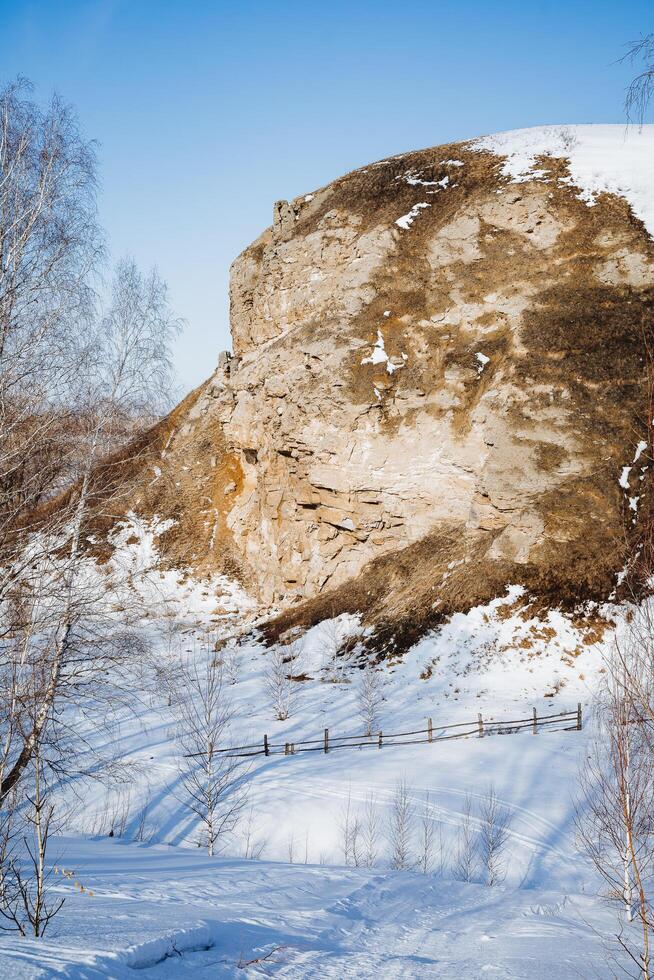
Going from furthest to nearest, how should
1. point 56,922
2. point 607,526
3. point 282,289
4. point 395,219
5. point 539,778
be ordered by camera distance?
point 282,289
point 395,219
point 607,526
point 539,778
point 56,922

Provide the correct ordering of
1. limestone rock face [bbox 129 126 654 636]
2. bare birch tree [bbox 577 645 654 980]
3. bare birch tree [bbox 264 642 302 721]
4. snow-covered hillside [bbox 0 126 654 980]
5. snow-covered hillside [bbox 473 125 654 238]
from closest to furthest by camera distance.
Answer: snow-covered hillside [bbox 0 126 654 980], bare birch tree [bbox 577 645 654 980], bare birch tree [bbox 264 642 302 721], limestone rock face [bbox 129 126 654 636], snow-covered hillside [bbox 473 125 654 238]

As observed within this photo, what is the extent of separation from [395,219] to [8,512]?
34944mm

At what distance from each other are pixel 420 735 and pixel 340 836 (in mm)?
7349

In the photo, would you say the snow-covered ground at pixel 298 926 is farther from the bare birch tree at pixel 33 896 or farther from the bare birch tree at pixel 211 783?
the bare birch tree at pixel 211 783

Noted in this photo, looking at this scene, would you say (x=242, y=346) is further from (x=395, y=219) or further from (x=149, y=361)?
(x=149, y=361)

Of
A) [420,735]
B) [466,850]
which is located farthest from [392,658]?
[466,850]

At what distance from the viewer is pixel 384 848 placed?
13.4 metres

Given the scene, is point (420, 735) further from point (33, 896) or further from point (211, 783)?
point (33, 896)

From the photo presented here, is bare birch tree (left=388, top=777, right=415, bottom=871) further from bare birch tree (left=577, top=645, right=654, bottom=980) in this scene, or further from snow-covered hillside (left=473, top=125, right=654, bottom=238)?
snow-covered hillside (left=473, top=125, right=654, bottom=238)

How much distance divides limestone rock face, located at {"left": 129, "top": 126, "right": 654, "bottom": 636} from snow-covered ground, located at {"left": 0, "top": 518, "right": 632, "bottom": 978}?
367cm

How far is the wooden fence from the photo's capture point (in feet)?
64.0

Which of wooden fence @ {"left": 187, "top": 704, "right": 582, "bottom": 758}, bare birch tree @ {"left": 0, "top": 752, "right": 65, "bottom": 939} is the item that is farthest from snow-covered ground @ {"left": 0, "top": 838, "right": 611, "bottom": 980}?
wooden fence @ {"left": 187, "top": 704, "right": 582, "bottom": 758}

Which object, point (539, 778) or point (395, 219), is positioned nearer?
point (539, 778)

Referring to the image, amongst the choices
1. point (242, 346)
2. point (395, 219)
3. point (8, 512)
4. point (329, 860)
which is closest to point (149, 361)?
point (8, 512)
